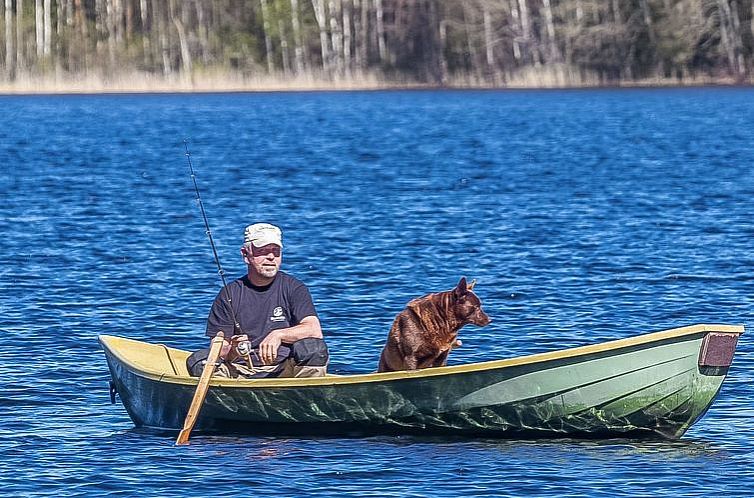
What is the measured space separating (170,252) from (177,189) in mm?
11603

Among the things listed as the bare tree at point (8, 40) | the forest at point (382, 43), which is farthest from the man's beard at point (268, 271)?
the bare tree at point (8, 40)

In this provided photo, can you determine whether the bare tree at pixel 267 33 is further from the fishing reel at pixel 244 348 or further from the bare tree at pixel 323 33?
the fishing reel at pixel 244 348

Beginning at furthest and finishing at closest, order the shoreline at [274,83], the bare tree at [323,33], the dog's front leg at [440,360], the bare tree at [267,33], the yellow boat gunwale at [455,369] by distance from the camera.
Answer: the bare tree at [267,33]
the bare tree at [323,33]
the shoreline at [274,83]
the dog's front leg at [440,360]
the yellow boat gunwale at [455,369]

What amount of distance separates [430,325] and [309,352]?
93 centimetres

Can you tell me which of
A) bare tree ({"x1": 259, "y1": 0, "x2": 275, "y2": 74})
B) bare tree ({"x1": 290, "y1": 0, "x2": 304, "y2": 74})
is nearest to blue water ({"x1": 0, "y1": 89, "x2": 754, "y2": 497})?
bare tree ({"x1": 290, "y1": 0, "x2": 304, "y2": 74})

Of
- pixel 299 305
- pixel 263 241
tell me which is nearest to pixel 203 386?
pixel 299 305

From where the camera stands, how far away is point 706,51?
7562 cm

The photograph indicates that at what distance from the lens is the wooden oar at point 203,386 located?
37.9ft

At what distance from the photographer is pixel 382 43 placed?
3100 inches

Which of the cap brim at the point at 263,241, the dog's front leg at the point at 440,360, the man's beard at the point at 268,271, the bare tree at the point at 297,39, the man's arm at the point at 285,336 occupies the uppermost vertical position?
the bare tree at the point at 297,39

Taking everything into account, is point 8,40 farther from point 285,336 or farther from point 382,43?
point 285,336

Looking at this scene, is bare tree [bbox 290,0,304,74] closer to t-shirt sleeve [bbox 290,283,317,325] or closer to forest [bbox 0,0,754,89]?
forest [bbox 0,0,754,89]

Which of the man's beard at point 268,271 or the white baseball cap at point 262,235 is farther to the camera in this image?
the man's beard at point 268,271

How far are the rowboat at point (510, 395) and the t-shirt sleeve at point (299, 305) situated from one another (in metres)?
0.51
